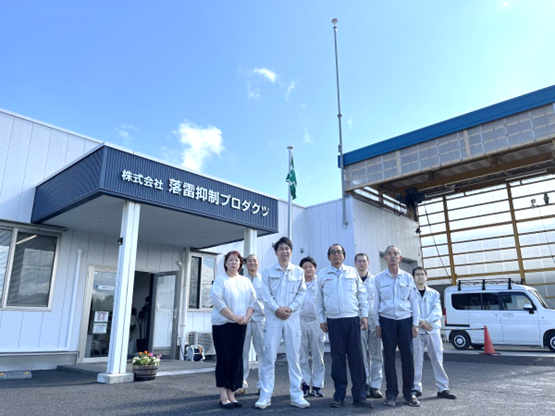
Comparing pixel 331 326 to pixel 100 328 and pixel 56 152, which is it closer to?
pixel 100 328

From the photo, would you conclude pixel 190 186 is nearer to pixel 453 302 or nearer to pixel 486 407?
pixel 486 407

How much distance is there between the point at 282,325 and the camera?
386cm

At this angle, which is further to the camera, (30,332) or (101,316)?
(101,316)

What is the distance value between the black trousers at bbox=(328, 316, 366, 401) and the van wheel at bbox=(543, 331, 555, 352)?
7961mm

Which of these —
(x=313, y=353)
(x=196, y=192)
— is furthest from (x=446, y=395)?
(x=196, y=192)

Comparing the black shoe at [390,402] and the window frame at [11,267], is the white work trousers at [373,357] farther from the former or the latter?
the window frame at [11,267]

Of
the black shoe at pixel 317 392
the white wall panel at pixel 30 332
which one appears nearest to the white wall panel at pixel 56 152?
the white wall panel at pixel 30 332

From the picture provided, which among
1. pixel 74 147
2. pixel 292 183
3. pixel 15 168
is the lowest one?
pixel 15 168

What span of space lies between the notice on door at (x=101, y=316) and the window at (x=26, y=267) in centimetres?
95

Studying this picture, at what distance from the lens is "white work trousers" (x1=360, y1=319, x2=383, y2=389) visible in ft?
14.5

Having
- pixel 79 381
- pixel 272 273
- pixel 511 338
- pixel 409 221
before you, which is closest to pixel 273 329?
pixel 272 273

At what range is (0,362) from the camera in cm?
634

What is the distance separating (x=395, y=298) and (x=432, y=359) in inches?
38.4

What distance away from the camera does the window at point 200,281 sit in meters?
9.45
